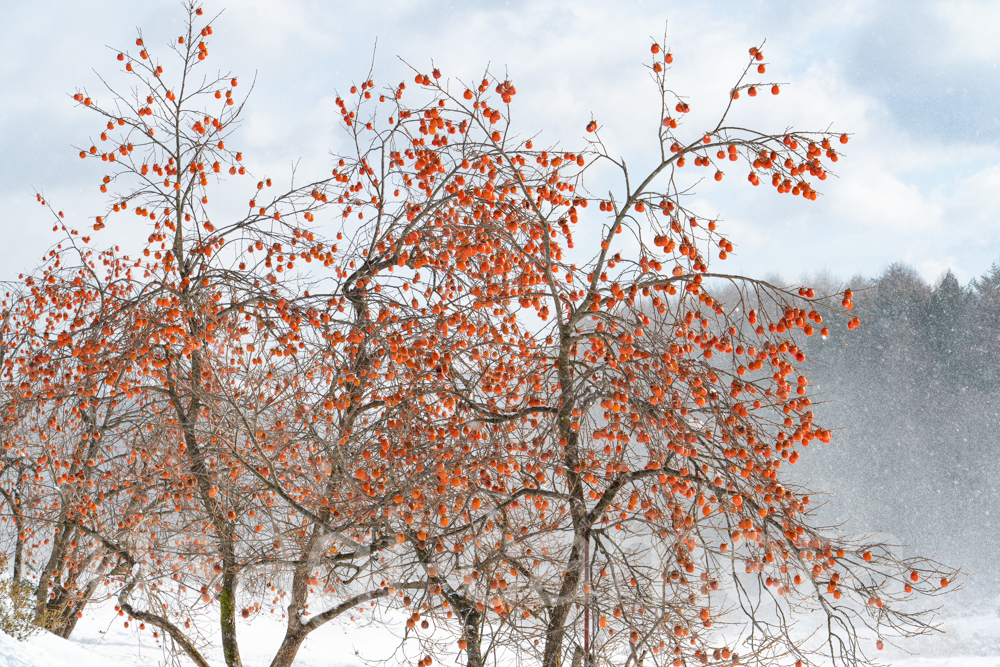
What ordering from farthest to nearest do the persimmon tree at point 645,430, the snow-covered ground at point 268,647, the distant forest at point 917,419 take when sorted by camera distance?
the distant forest at point 917,419 < the snow-covered ground at point 268,647 < the persimmon tree at point 645,430

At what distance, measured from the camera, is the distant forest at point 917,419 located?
19828 millimetres

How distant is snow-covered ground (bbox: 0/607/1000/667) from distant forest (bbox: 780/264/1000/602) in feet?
12.1

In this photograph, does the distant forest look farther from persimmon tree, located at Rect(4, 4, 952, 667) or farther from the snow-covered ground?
persimmon tree, located at Rect(4, 4, 952, 667)

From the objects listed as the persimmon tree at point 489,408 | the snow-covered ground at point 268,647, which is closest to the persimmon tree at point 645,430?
the persimmon tree at point 489,408

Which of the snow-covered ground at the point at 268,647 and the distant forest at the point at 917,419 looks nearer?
the snow-covered ground at the point at 268,647

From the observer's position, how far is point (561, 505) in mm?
4547

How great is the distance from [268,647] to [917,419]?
66.5 feet

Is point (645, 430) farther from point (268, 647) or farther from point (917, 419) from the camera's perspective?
point (917, 419)

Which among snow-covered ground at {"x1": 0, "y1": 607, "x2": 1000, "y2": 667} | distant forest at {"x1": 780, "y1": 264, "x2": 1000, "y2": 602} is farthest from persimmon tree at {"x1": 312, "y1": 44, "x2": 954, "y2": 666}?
distant forest at {"x1": 780, "y1": 264, "x2": 1000, "y2": 602}

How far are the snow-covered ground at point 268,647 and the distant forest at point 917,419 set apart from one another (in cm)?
370

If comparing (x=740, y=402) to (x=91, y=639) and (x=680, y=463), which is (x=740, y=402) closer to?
(x=680, y=463)

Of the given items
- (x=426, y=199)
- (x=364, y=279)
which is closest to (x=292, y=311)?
(x=364, y=279)

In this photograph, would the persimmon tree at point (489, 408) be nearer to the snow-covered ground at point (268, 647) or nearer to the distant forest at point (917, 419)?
the snow-covered ground at point (268, 647)

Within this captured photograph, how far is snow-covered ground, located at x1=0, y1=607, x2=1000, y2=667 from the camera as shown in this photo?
6118 millimetres
